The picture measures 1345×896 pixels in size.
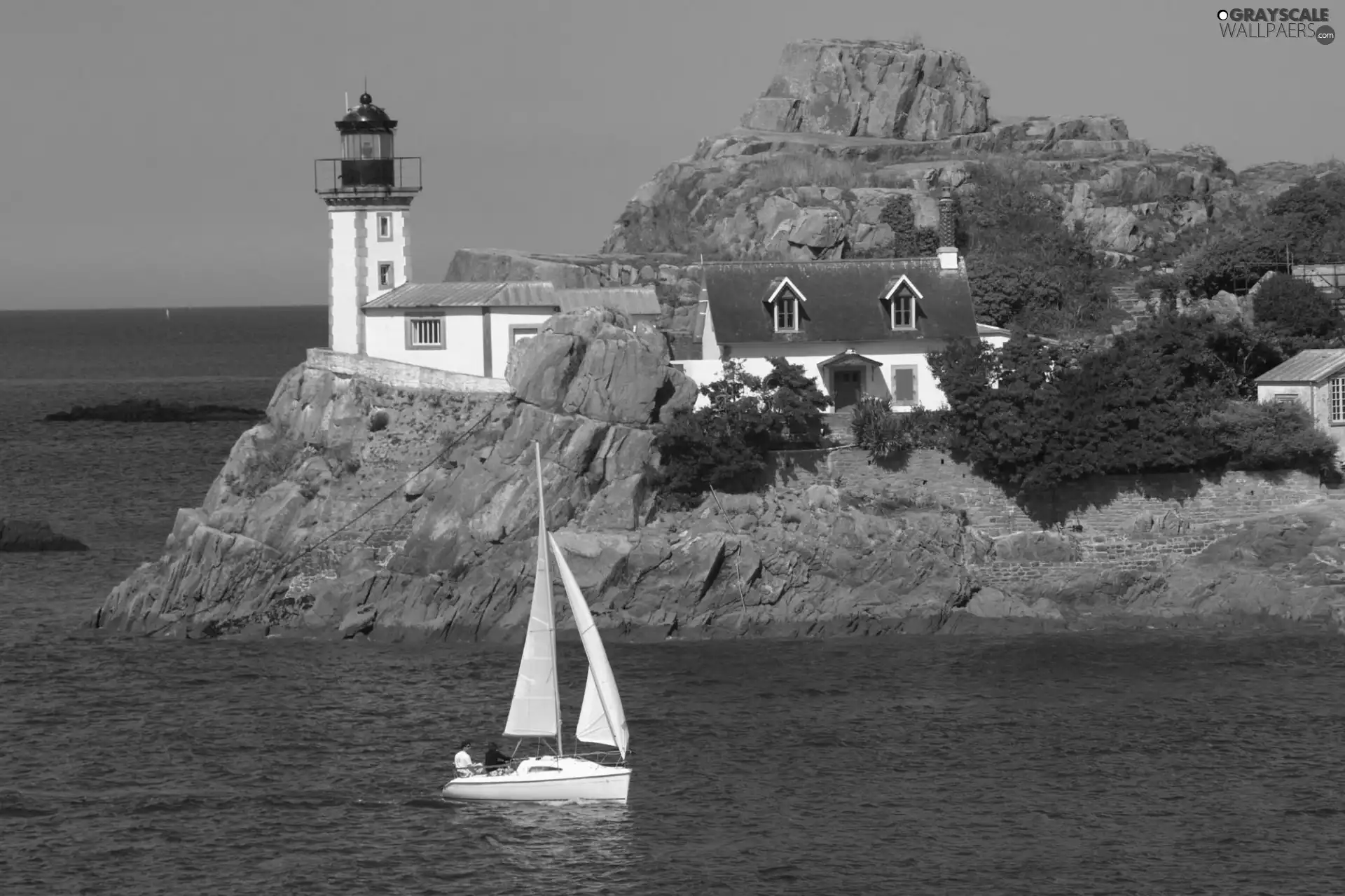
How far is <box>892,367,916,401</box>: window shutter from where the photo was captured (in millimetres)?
57188

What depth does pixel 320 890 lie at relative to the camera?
32.7 meters

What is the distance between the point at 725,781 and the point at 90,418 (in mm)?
87525

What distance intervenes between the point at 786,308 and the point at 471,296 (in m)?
9.33

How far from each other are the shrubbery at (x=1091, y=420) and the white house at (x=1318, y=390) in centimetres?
100

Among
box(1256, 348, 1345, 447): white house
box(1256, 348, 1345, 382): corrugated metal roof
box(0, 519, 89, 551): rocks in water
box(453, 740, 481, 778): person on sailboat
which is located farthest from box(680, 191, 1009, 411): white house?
box(0, 519, 89, 551): rocks in water

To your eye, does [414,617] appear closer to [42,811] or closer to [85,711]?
[85,711]

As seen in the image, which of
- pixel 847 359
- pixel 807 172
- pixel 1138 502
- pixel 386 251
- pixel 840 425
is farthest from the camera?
pixel 807 172

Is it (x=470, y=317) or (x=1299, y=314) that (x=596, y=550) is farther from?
(x=1299, y=314)

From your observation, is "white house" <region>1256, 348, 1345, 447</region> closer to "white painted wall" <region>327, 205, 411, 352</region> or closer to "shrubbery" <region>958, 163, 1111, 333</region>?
"shrubbery" <region>958, 163, 1111, 333</region>

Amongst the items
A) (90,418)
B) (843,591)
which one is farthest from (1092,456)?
(90,418)

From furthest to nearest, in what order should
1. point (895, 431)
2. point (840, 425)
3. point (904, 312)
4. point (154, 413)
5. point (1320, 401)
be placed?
point (154, 413), point (904, 312), point (840, 425), point (1320, 401), point (895, 431)

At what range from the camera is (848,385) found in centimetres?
5753

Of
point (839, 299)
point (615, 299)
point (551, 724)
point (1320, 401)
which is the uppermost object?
point (615, 299)

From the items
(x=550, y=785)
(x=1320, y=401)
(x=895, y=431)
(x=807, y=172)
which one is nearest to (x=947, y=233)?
(x=807, y=172)
